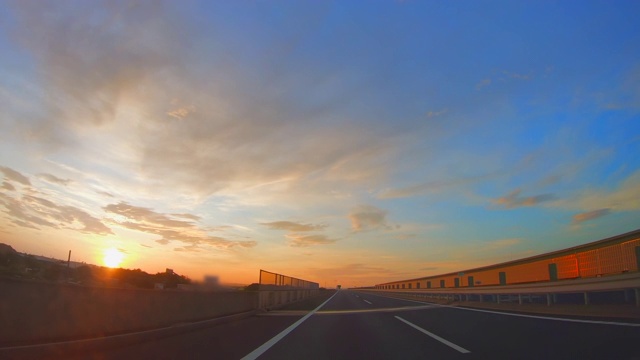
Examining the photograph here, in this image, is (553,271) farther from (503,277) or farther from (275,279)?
(275,279)

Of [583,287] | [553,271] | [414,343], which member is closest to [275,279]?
[553,271]

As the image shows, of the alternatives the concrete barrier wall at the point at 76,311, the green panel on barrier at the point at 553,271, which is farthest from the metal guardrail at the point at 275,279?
the green panel on barrier at the point at 553,271

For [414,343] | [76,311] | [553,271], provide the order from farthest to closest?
[553,271] < [414,343] < [76,311]

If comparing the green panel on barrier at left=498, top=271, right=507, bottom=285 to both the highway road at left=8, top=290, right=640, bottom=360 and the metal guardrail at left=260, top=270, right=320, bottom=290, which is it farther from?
the highway road at left=8, top=290, right=640, bottom=360

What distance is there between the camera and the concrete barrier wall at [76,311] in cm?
788

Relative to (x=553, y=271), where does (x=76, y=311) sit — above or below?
below

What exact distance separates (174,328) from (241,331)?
242 cm

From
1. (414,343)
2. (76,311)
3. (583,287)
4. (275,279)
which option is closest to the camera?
(76,311)

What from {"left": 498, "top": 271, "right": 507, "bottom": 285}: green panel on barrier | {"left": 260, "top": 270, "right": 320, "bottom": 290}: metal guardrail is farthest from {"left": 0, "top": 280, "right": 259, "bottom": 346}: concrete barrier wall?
{"left": 498, "top": 271, "right": 507, "bottom": 285}: green panel on barrier

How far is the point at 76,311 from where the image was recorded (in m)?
9.47

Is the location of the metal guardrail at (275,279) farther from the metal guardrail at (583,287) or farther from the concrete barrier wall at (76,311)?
the metal guardrail at (583,287)

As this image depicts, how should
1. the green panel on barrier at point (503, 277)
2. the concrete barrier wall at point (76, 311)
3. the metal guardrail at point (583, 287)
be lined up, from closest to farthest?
1. the concrete barrier wall at point (76, 311)
2. the metal guardrail at point (583, 287)
3. the green panel on barrier at point (503, 277)

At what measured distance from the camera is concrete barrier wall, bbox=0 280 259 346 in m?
7.88

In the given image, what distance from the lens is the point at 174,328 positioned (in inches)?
504
